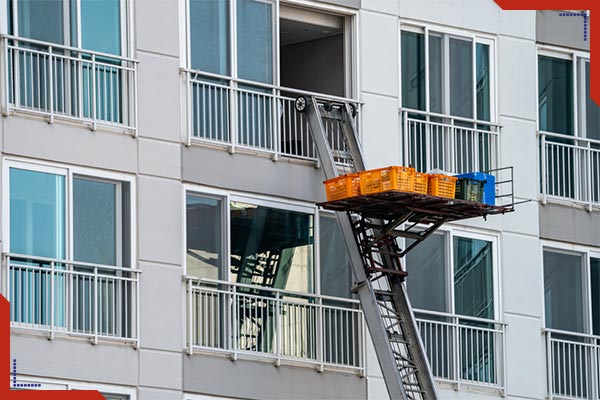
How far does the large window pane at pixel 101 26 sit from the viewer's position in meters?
35.6

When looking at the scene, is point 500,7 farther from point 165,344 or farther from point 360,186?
point 165,344

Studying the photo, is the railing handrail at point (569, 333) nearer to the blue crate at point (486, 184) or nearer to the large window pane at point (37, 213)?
the blue crate at point (486, 184)

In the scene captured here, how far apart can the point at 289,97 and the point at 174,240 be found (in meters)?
4.63

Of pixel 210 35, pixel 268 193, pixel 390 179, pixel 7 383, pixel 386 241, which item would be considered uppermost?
pixel 210 35

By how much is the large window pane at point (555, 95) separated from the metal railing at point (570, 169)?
0.97ft

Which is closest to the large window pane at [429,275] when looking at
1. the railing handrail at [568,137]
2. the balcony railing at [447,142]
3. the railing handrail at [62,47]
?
the balcony railing at [447,142]

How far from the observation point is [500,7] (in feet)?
135

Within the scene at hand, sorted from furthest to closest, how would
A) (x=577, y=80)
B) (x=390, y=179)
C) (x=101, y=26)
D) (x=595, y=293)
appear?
(x=577, y=80) < (x=595, y=293) < (x=101, y=26) < (x=390, y=179)

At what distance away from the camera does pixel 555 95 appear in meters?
42.1

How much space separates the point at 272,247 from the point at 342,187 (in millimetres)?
2434

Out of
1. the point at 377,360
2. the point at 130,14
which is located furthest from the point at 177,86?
the point at 377,360

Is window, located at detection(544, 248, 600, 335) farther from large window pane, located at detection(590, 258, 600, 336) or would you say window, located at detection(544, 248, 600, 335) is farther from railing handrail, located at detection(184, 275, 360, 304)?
railing handrail, located at detection(184, 275, 360, 304)

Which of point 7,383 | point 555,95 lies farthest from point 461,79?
point 7,383

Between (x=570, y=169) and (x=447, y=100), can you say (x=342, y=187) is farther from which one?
(x=570, y=169)
